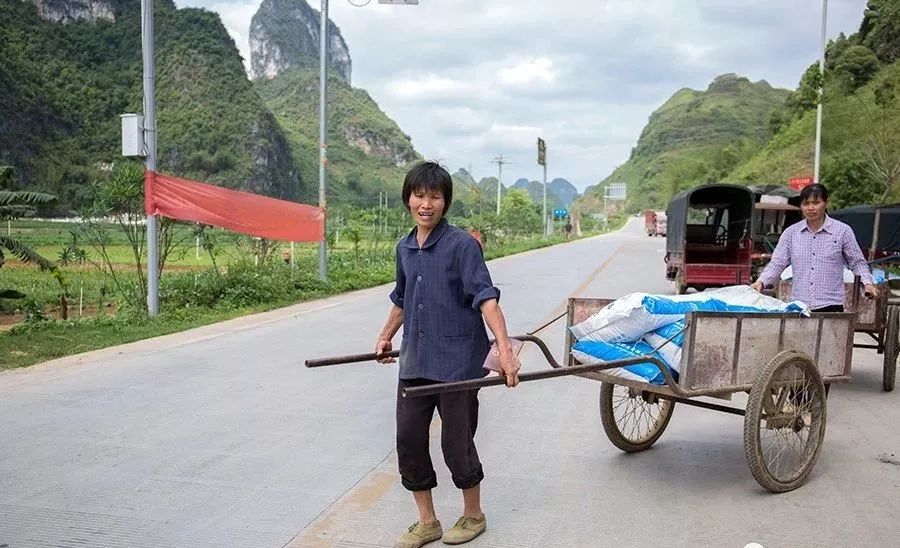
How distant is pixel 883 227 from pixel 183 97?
73.3 m

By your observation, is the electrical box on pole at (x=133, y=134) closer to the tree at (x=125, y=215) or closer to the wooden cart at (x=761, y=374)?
the tree at (x=125, y=215)

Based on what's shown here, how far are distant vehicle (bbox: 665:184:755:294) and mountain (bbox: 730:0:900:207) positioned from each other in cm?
544

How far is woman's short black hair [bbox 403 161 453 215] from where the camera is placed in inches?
139

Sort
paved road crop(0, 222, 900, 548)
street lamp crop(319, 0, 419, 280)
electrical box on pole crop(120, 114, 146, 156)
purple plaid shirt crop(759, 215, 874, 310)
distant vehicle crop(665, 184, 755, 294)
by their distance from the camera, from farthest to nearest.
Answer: street lamp crop(319, 0, 419, 280) → distant vehicle crop(665, 184, 755, 294) → electrical box on pole crop(120, 114, 146, 156) → purple plaid shirt crop(759, 215, 874, 310) → paved road crop(0, 222, 900, 548)

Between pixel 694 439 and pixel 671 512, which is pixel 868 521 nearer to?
pixel 671 512

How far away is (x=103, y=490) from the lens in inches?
174

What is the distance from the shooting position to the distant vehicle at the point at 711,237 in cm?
1571

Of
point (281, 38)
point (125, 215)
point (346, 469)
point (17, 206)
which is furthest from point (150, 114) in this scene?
point (281, 38)

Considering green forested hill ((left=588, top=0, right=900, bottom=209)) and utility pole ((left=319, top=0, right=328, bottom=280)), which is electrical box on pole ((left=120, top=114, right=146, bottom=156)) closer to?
utility pole ((left=319, top=0, right=328, bottom=280))

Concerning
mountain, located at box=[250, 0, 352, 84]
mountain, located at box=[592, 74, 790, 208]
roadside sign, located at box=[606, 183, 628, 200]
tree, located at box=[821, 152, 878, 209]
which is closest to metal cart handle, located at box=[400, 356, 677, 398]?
tree, located at box=[821, 152, 878, 209]

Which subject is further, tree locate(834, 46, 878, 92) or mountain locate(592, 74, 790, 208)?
mountain locate(592, 74, 790, 208)

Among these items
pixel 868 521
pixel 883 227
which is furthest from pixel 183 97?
pixel 868 521

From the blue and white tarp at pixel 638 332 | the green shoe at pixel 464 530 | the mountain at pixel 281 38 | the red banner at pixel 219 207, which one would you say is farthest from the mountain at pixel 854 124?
the mountain at pixel 281 38

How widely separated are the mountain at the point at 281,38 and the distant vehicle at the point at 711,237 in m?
140
